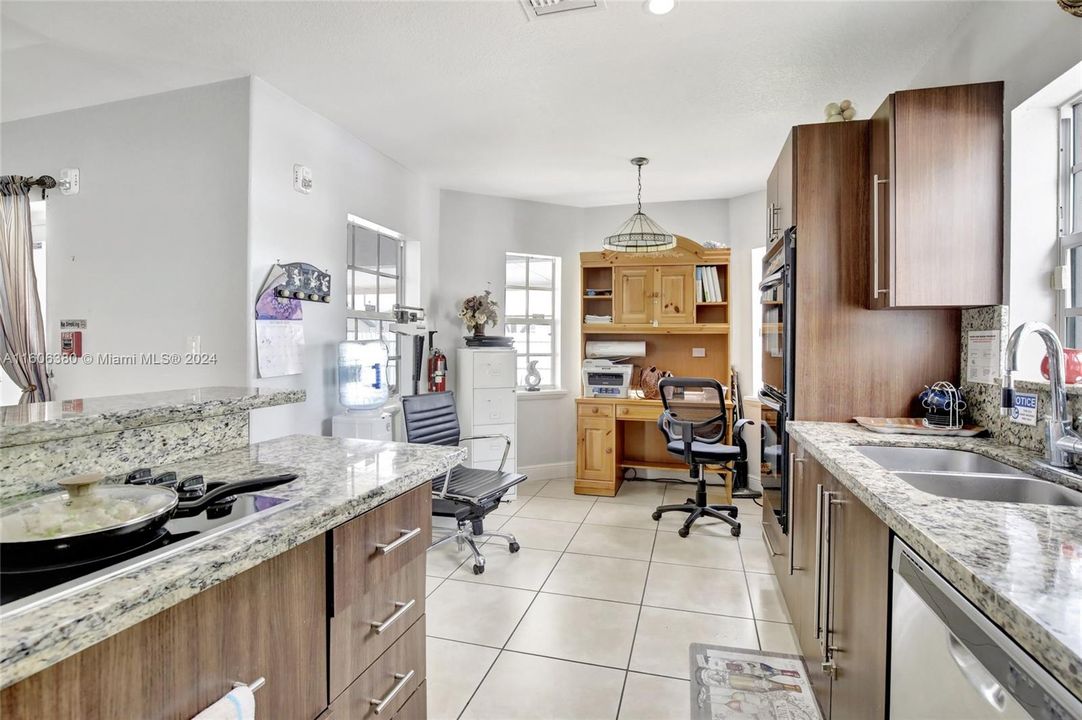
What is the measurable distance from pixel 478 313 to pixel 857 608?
3.34 meters

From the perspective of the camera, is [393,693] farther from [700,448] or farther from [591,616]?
[700,448]

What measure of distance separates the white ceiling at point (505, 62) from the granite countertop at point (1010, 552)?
5.94ft

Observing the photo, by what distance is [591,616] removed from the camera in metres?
2.41

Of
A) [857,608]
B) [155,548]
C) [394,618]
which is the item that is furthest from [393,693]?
[857,608]

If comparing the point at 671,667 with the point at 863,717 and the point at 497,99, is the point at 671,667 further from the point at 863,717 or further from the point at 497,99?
the point at 497,99

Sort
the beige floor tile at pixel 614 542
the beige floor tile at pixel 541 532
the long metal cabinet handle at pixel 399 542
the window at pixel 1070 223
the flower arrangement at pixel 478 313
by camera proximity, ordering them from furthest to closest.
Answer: the flower arrangement at pixel 478 313, the beige floor tile at pixel 541 532, the beige floor tile at pixel 614 542, the window at pixel 1070 223, the long metal cabinet handle at pixel 399 542

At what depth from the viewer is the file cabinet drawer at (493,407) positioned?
4.15 meters

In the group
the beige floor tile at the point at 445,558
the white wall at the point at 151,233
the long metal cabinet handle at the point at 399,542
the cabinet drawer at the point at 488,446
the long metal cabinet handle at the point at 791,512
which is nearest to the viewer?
the long metal cabinet handle at the point at 399,542

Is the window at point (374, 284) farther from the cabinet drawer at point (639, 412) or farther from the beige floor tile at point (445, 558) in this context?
the cabinet drawer at point (639, 412)

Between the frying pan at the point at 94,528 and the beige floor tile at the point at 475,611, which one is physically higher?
the frying pan at the point at 94,528

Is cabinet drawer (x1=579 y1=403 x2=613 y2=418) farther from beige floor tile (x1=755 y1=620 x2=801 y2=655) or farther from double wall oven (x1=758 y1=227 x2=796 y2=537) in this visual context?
beige floor tile (x1=755 y1=620 x2=801 y2=655)

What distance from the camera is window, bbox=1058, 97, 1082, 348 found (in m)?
1.65

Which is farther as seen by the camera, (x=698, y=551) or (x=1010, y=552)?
(x=698, y=551)

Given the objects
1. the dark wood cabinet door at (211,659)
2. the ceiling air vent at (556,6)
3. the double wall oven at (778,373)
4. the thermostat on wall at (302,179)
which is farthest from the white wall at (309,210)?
the double wall oven at (778,373)
